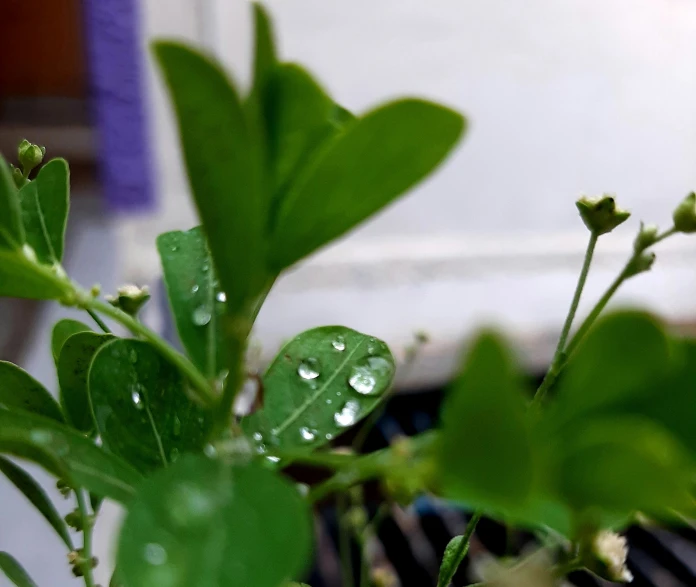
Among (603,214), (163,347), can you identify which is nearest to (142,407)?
(163,347)

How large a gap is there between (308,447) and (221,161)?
0.29 ft

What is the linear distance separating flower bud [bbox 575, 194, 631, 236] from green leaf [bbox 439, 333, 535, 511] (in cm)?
A: 13

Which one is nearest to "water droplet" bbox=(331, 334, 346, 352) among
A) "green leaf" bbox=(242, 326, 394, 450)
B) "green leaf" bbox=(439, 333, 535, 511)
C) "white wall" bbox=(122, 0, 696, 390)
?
"green leaf" bbox=(242, 326, 394, 450)

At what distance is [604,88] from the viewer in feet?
3.74

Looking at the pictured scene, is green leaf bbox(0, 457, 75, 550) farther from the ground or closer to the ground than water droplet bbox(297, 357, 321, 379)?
closer to the ground

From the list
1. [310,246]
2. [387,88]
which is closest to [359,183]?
[310,246]

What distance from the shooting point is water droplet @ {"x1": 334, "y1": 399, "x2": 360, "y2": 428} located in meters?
0.17

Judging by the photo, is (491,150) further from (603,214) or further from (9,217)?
(9,217)

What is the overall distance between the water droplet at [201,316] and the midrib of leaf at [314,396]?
36 millimetres

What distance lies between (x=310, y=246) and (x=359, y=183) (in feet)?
0.05

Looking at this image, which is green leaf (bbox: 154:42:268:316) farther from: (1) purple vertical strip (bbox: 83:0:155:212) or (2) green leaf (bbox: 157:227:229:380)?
(1) purple vertical strip (bbox: 83:0:155:212)

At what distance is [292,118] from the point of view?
0.11m

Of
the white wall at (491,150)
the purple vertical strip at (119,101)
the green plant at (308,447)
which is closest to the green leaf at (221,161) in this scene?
the green plant at (308,447)

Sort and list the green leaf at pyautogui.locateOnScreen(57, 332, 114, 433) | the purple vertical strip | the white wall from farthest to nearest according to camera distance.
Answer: the white wall < the purple vertical strip < the green leaf at pyautogui.locateOnScreen(57, 332, 114, 433)
